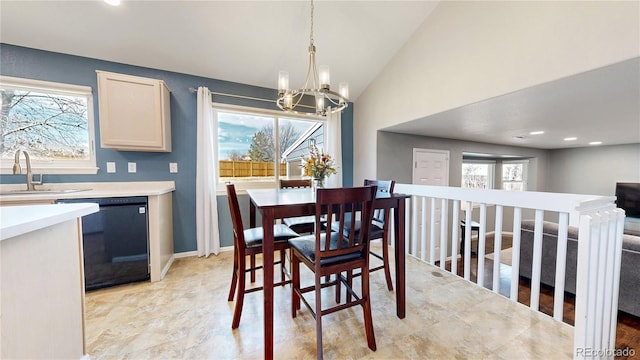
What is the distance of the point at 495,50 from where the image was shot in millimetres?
1910

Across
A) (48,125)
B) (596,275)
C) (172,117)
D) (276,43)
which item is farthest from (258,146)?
(596,275)

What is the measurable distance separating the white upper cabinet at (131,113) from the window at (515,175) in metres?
7.89

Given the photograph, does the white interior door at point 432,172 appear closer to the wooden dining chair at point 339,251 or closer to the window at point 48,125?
the wooden dining chair at point 339,251

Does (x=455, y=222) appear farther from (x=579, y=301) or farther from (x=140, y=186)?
(x=140, y=186)

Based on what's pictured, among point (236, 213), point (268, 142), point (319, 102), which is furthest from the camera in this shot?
point (268, 142)

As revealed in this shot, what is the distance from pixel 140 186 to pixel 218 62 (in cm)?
176

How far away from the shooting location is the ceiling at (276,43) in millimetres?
1945

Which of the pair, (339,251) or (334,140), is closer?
(339,251)

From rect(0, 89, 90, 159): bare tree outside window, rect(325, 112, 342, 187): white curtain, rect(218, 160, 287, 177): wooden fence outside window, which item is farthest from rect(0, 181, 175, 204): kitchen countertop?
rect(325, 112, 342, 187): white curtain

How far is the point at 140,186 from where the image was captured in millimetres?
2639

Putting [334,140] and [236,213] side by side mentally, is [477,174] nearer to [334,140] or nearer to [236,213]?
[334,140]

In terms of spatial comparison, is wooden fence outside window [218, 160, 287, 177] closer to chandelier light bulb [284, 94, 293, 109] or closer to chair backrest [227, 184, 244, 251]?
chandelier light bulb [284, 94, 293, 109]

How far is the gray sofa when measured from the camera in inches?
77.6

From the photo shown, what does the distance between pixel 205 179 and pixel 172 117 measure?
2.83 ft
